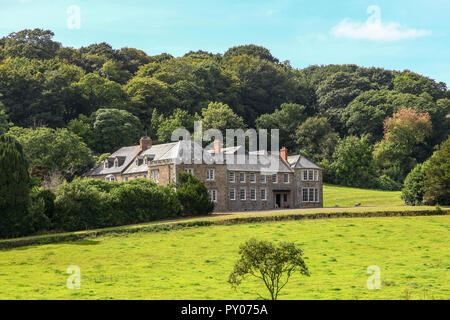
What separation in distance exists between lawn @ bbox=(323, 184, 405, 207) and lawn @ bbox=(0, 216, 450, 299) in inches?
971

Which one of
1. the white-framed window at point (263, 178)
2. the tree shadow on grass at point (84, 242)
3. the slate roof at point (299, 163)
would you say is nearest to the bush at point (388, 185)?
the slate roof at point (299, 163)

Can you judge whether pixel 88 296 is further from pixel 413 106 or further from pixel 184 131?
pixel 413 106

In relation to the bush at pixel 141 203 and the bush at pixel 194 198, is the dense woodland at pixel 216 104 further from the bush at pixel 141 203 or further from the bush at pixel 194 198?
→ the bush at pixel 194 198

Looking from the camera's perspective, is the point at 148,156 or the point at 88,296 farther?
the point at 148,156

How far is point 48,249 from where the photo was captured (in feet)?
152

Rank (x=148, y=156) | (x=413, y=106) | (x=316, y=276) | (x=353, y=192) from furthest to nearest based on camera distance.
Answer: (x=413, y=106)
(x=353, y=192)
(x=148, y=156)
(x=316, y=276)

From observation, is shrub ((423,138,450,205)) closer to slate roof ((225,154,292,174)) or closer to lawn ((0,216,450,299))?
lawn ((0,216,450,299))

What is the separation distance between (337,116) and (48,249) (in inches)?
3527

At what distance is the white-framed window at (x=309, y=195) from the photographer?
80812mm

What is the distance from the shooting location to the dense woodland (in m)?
101

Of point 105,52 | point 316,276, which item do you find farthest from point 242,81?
point 316,276

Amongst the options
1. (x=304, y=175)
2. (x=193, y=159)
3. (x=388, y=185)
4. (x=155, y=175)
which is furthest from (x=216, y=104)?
(x=193, y=159)

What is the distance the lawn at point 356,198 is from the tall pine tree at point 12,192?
44.8 metres

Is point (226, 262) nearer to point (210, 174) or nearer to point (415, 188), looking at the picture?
point (210, 174)
